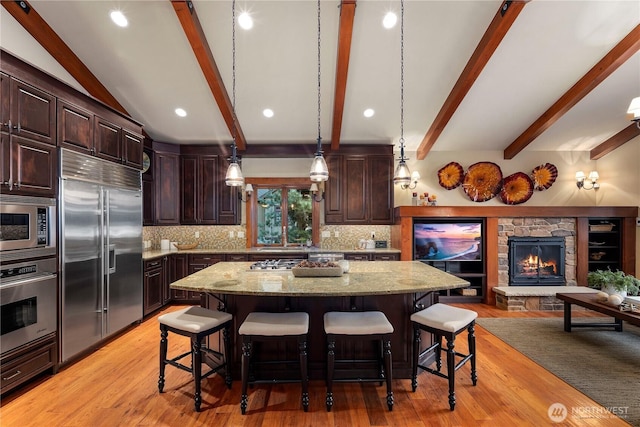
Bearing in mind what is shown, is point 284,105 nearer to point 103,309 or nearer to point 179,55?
point 179,55

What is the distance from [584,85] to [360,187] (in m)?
3.47

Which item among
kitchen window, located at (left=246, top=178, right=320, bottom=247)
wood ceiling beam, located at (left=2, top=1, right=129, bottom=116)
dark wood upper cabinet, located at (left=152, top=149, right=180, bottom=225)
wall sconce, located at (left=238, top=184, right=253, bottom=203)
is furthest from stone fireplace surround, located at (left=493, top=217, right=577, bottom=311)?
wood ceiling beam, located at (left=2, top=1, right=129, bottom=116)

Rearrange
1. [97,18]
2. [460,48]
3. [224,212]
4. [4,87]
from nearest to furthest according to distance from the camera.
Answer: [4,87], [97,18], [460,48], [224,212]

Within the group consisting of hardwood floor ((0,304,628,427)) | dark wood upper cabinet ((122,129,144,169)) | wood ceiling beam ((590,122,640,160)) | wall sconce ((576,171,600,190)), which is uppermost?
wood ceiling beam ((590,122,640,160))

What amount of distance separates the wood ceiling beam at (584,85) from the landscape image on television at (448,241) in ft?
5.67

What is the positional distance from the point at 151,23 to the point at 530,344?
560cm

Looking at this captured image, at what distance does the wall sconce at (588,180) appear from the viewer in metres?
5.70

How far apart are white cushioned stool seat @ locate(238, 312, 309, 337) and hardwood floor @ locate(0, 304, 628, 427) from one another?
0.63 meters

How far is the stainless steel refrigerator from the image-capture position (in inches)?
121

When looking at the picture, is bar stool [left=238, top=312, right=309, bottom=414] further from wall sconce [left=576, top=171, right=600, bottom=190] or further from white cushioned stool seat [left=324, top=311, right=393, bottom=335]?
wall sconce [left=576, top=171, right=600, bottom=190]

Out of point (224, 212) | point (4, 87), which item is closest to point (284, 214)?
point (224, 212)

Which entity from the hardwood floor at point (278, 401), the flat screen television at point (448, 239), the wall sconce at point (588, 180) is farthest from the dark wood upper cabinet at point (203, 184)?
the wall sconce at point (588, 180)

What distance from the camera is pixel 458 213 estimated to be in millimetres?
5324

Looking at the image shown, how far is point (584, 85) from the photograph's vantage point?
417 centimetres
